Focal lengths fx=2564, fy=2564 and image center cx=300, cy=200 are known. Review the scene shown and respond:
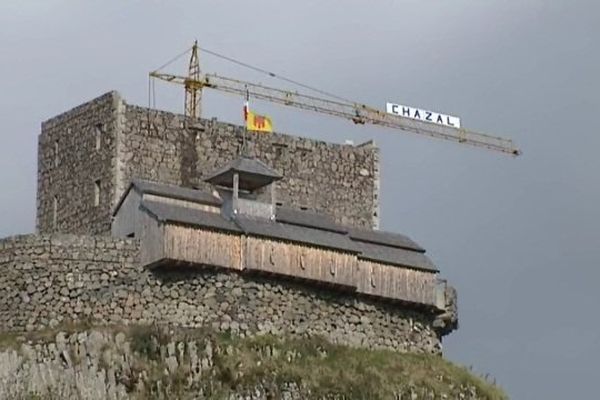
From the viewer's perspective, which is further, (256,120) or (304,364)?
(256,120)

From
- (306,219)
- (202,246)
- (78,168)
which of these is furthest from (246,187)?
(78,168)

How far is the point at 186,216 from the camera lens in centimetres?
8694

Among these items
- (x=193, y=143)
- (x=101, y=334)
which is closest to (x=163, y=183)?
(x=193, y=143)

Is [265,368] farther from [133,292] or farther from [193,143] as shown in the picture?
[193,143]

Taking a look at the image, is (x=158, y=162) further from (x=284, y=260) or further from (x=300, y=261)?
(x=300, y=261)

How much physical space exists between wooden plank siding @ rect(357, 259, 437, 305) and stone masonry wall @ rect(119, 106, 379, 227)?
4337 millimetres

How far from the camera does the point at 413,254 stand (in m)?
92.7

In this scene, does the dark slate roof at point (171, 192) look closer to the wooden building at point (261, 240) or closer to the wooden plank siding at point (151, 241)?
the wooden building at point (261, 240)

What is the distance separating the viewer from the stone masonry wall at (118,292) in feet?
280

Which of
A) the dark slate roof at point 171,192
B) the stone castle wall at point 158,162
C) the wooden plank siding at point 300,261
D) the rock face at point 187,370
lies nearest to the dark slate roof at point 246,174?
the dark slate roof at point 171,192

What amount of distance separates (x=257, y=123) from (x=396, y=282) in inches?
330

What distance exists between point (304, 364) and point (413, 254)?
30.9 feet

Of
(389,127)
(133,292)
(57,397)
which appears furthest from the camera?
(389,127)

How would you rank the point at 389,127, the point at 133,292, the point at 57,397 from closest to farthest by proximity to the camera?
the point at 57,397 → the point at 133,292 → the point at 389,127
